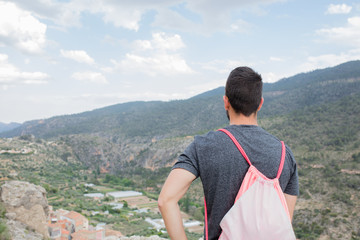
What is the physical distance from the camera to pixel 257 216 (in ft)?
4.23

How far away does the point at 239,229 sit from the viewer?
4.25 feet

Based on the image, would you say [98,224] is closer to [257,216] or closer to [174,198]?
[174,198]

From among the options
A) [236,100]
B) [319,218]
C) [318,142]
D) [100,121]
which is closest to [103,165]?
[100,121]

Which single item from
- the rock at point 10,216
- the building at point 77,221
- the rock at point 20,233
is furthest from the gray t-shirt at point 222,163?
the building at point 77,221

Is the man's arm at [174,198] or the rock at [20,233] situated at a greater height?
the man's arm at [174,198]

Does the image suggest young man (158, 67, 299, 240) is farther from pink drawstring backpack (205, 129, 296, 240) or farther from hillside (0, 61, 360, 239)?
hillside (0, 61, 360, 239)

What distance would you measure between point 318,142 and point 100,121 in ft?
270

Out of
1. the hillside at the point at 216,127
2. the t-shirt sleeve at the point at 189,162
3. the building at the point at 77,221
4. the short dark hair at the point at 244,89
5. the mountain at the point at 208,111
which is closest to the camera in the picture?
the t-shirt sleeve at the point at 189,162

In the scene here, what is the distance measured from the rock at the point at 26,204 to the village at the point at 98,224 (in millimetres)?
1523

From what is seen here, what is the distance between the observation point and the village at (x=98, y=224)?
14.1 m

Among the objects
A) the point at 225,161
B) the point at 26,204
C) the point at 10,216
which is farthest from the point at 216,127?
the point at 225,161

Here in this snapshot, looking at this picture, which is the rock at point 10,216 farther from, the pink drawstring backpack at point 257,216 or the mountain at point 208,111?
the mountain at point 208,111

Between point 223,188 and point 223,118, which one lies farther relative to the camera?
point 223,118

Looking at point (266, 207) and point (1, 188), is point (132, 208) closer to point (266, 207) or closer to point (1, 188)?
point (1, 188)
